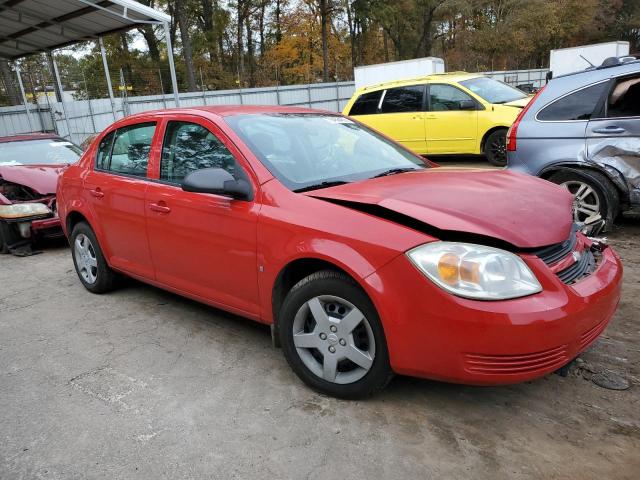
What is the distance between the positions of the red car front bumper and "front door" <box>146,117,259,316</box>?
3.30 feet

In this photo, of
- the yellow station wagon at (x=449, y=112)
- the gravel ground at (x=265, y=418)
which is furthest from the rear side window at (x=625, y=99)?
the yellow station wagon at (x=449, y=112)

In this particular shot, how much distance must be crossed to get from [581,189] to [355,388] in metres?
3.74

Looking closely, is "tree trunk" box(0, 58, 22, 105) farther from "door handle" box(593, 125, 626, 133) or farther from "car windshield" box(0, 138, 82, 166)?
"door handle" box(593, 125, 626, 133)

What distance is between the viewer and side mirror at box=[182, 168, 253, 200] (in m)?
3.03

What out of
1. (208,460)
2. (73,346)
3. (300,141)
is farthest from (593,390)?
(73,346)

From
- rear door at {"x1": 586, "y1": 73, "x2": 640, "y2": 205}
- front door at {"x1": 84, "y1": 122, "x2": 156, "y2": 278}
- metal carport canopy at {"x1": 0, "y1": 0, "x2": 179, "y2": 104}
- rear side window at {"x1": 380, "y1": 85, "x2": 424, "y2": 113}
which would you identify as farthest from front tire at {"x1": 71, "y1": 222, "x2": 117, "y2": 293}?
rear side window at {"x1": 380, "y1": 85, "x2": 424, "y2": 113}

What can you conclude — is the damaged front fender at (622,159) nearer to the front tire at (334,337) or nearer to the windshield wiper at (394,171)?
the windshield wiper at (394,171)

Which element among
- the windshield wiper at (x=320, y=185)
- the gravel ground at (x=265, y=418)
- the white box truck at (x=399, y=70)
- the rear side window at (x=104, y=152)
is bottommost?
the gravel ground at (x=265, y=418)

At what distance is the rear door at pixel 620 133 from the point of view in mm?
4824

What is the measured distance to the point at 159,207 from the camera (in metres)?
3.67

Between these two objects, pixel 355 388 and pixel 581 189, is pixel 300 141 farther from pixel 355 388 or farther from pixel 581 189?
pixel 581 189

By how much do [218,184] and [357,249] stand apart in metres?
1.02

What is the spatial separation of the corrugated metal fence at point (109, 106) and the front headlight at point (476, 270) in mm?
12615

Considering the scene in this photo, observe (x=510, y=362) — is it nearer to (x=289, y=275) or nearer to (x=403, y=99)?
(x=289, y=275)
